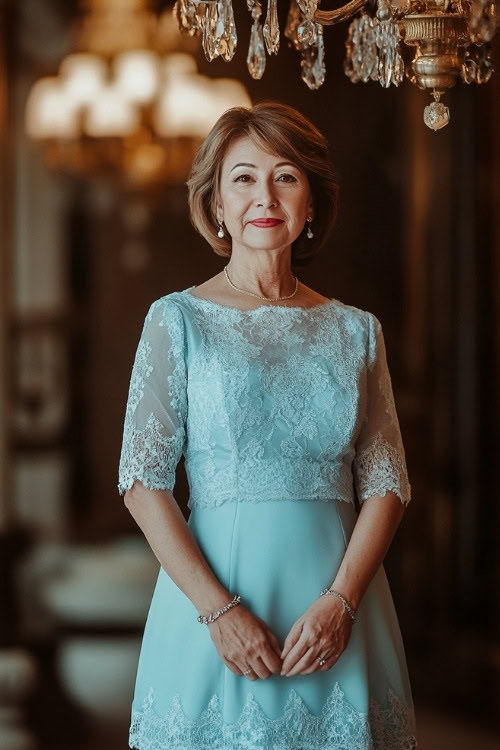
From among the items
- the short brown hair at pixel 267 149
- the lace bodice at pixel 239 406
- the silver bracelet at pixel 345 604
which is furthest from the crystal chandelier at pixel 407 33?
the silver bracelet at pixel 345 604

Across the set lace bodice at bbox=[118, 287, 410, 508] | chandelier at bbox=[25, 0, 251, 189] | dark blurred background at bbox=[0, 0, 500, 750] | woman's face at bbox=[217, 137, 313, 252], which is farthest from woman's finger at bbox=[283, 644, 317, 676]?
chandelier at bbox=[25, 0, 251, 189]

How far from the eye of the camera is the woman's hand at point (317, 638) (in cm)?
193

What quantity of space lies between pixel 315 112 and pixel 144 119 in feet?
2.44

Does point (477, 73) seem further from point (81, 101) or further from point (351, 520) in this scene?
point (81, 101)

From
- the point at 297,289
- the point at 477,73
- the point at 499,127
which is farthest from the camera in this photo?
the point at 499,127

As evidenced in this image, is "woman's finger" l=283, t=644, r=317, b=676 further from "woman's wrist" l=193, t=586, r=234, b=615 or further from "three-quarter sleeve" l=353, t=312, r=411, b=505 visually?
"three-quarter sleeve" l=353, t=312, r=411, b=505

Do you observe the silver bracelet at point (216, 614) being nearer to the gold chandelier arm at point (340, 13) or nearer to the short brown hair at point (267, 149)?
the short brown hair at point (267, 149)

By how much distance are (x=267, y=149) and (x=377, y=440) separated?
1.92ft

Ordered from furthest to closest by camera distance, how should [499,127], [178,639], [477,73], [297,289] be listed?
1. [499,127]
2. [297,289]
3. [178,639]
4. [477,73]

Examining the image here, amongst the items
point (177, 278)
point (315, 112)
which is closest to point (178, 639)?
point (177, 278)

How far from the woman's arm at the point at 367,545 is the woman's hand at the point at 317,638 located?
1.5 inches

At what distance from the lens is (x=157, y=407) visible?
200cm

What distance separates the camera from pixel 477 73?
186 cm

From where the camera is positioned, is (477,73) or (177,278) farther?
(177,278)
